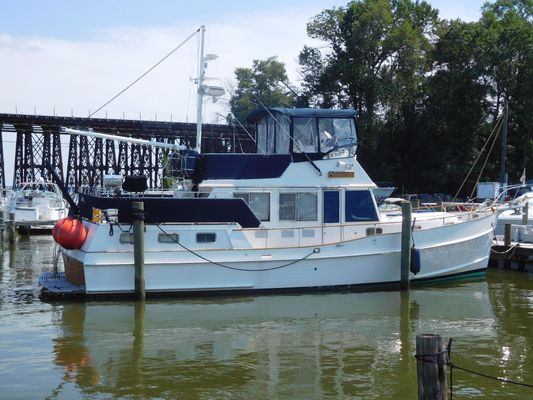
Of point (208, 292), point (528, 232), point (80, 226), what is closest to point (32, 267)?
point (80, 226)

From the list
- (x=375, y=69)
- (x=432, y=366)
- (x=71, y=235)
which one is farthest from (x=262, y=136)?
(x=375, y=69)

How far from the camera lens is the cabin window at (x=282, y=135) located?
17.4 m

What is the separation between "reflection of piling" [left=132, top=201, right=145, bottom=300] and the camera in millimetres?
14922

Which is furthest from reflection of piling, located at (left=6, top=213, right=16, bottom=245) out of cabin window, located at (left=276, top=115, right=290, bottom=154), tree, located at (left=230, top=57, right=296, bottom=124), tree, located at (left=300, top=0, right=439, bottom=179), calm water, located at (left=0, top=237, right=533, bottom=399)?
tree, located at (left=230, top=57, right=296, bottom=124)

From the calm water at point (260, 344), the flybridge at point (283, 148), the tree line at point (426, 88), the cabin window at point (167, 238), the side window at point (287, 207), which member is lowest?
the calm water at point (260, 344)

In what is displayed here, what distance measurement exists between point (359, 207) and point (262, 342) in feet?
19.0

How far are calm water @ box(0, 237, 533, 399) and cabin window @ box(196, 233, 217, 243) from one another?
1.43 metres

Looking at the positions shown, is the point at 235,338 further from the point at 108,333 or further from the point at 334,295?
the point at 334,295

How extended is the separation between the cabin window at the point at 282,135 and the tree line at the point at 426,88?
26746 millimetres

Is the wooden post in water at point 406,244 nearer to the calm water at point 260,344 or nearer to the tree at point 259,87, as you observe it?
the calm water at point 260,344

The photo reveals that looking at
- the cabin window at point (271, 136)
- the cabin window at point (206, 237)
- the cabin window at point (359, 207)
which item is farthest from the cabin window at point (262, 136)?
the cabin window at point (206, 237)

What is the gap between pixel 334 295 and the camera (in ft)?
53.2

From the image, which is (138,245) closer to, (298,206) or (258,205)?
(258,205)

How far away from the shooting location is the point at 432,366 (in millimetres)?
6742
